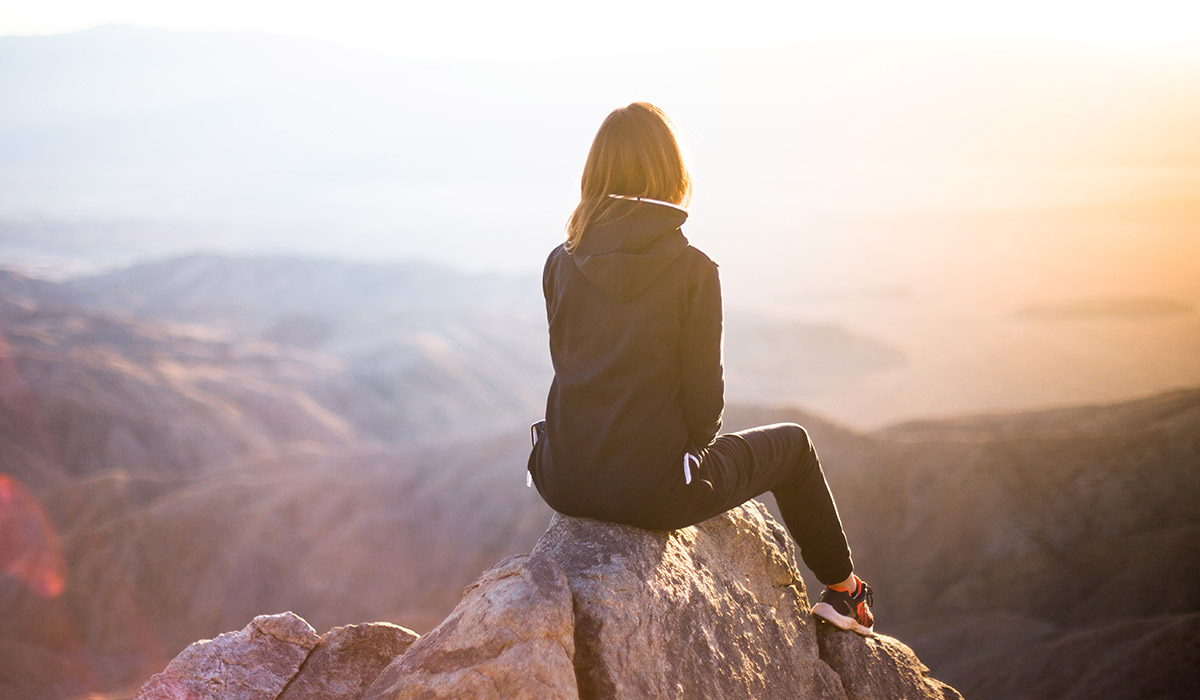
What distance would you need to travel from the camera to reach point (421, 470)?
2041 cm

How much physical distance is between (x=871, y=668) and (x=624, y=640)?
5.76 ft

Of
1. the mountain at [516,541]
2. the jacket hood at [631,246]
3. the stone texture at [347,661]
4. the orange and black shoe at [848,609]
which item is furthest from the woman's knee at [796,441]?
the mountain at [516,541]

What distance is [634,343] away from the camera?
2936 millimetres

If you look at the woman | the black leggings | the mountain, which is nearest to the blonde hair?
the woman

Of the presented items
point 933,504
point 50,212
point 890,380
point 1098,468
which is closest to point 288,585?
point 933,504

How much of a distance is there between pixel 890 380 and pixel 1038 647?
192 ft

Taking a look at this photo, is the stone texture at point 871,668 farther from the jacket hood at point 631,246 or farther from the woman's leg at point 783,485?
the jacket hood at point 631,246

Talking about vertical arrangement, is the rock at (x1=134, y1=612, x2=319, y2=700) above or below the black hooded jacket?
below

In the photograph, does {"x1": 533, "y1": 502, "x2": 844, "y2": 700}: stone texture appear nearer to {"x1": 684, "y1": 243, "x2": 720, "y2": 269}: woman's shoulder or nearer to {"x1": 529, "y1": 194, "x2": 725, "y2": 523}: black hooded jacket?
{"x1": 529, "y1": 194, "x2": 725, "y2": 523}: black hooded jacket

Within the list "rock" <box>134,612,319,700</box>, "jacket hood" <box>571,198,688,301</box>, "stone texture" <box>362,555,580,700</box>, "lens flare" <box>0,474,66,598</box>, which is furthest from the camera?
"lens flare" <box>0,474,66,598</box>

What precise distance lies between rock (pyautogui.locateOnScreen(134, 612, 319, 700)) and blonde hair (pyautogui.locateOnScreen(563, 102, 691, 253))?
2341mm

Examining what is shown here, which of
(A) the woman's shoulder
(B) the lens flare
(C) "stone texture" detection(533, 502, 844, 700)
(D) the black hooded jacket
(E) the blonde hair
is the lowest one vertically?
(B) the lens flare

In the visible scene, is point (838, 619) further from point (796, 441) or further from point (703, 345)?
point (703, 345)

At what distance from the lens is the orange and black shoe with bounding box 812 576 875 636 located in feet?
13.3
